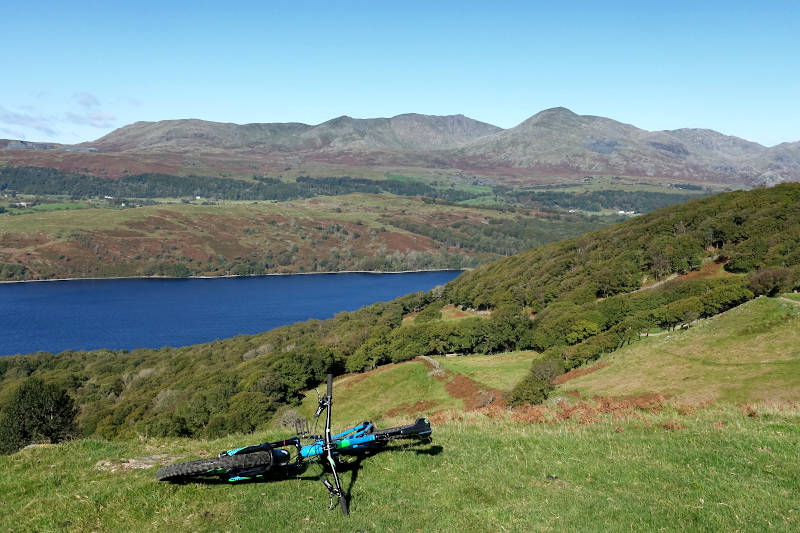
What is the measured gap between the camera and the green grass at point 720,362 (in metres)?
29.4

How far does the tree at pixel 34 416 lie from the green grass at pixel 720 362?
5035cm

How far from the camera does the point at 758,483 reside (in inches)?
495

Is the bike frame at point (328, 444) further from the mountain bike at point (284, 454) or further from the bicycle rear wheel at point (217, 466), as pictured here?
the bicycle rear wheel at point (217, 466)

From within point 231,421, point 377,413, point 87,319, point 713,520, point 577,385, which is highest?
point 713,520

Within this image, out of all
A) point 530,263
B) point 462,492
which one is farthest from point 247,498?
point 530,263

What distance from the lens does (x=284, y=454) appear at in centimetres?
1297

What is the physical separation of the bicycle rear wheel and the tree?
45.1 metres

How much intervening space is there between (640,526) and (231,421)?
5156cm

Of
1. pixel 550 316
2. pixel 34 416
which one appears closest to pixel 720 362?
pixel 550 316

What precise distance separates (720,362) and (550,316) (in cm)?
2879

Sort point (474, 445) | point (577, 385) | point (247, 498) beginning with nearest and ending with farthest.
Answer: point (247, 498)
point (474, 445)
point (577, 385)

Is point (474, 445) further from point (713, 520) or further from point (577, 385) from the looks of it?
point (577, 385)

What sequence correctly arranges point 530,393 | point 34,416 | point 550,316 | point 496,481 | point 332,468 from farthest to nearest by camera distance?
1. point 550,316
2. point 34,416
3. point 530,393
4. point 496,481
5. point 332,468

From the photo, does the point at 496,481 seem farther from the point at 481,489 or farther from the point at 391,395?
the point at 391,395
